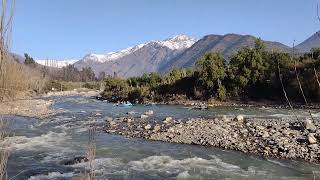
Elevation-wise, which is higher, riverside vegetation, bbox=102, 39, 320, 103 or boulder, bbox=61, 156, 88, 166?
riverside vegetation, bbox=102, 39, 320, 103

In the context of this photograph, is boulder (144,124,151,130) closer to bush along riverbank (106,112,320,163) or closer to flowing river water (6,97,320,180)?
bush along riverbank (106,112,320,163)

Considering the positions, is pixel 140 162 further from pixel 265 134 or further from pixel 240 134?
pixel 265 134

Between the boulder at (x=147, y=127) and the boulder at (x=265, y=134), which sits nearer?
the boulder at (x=265, y=134)

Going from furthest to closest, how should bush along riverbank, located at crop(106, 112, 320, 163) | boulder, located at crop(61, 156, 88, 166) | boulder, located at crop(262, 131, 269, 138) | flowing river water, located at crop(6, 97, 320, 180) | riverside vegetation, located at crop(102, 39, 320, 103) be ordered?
riverside vegetation, located at crop(102, 39, 320, 103), boulder, located at crop(262, 131, 269, 138), bush along riverbank, located at crop(106, 112, 320, 163), boulder, located at crop(61, 156, 88, 166), flowing river water, located at crop(6, 97, 320, 180)

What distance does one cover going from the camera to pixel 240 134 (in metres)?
21.3

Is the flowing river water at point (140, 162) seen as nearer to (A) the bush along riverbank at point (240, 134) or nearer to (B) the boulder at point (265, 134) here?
(A) the bush along riverbank at point (240, 134)

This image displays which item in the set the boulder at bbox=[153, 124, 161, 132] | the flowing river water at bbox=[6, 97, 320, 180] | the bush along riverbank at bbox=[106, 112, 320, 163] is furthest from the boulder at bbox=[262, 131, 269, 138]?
the boulder at bbox=[153, 124, 161, 132]

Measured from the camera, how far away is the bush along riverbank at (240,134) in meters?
17.6

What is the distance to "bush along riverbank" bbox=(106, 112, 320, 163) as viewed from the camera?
1756cm

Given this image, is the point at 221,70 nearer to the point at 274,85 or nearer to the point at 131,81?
the point at 274,85

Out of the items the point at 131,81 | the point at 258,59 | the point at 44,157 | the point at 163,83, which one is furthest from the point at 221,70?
the point at 44,157

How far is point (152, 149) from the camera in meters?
18.8

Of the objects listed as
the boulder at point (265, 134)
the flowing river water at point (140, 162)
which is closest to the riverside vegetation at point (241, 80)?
the boulder at point (265, 134)

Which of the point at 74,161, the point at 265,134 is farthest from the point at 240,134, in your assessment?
the point at 74,161
